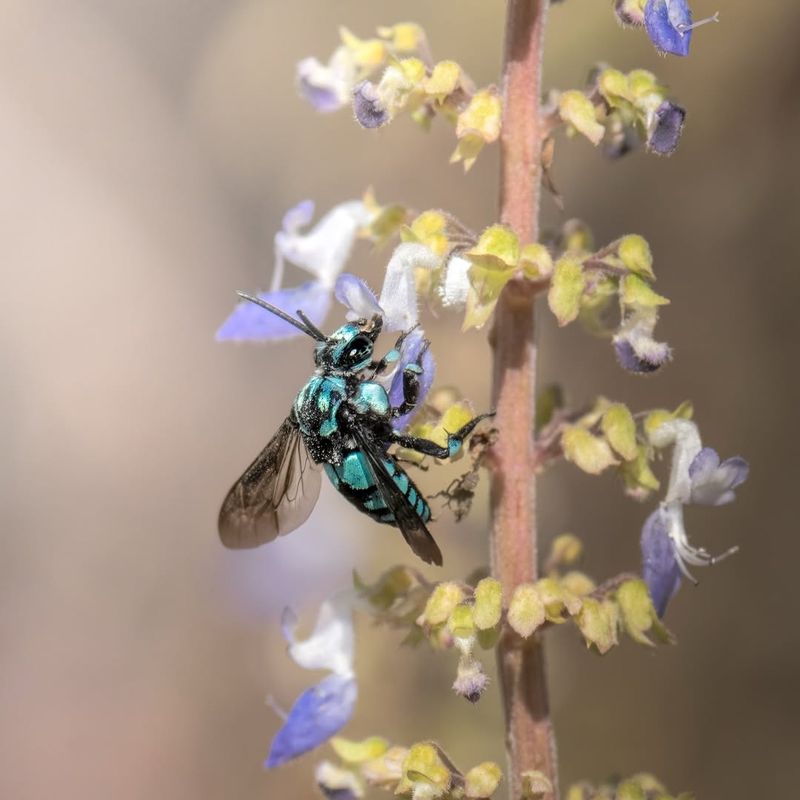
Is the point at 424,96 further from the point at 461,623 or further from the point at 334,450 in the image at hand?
the point at 461,623

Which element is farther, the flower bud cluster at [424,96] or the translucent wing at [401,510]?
the flower bud cluster at [424,96]

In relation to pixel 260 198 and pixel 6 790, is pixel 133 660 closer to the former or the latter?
pixel 6 790

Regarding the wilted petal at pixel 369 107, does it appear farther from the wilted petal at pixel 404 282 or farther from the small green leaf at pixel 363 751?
the small green leaf at pixel 363 751

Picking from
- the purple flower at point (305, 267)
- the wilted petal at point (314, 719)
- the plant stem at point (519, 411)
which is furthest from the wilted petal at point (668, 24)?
the wilted petal at point (314, 719)

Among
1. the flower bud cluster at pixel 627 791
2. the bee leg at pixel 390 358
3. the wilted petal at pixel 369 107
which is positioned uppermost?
the wilted petal at pixel 369 107

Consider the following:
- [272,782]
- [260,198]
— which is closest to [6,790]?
[272,782]

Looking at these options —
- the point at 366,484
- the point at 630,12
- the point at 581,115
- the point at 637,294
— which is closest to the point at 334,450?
the point at 366,484

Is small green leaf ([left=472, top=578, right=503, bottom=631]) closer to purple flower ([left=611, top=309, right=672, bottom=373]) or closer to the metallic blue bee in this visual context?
the metallic blue bee

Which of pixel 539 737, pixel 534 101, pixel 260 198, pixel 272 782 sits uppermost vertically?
pixel 260 198
